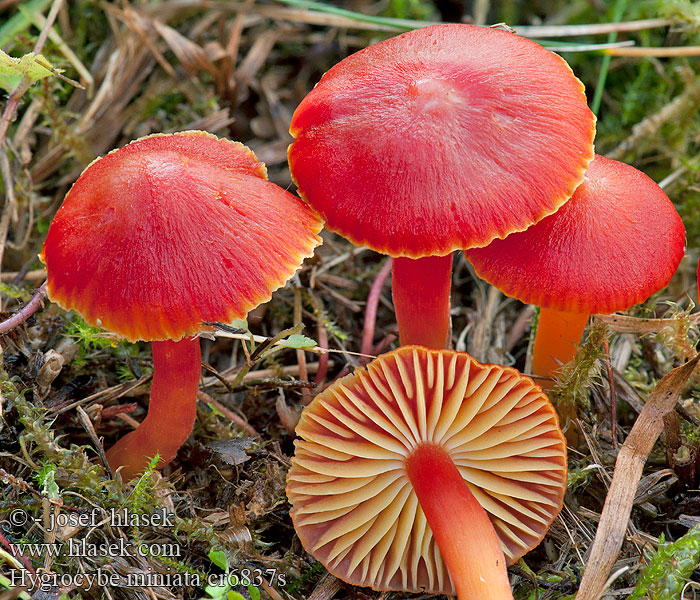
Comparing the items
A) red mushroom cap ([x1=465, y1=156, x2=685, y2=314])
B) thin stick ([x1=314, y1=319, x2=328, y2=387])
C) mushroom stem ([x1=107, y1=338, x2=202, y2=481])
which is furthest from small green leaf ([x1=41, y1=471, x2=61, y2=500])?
red mushroom cap ([x1=465, y1=156, x2=685, y2=314])

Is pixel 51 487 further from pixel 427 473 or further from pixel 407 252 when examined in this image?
pixel 407 252

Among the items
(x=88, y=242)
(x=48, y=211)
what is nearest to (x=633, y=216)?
(x=88, y=242)

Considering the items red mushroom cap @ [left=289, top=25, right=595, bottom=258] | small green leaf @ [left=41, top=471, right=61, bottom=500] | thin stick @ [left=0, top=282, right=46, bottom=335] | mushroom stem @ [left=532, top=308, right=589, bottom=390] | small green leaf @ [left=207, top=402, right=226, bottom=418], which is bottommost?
small green leaf @ [left=207, top=402, right=226, bottom=418]

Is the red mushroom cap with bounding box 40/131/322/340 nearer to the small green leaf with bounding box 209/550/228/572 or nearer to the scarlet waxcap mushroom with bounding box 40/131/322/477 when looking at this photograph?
the scarlet waxcap mushroom with bounding box 40/131/322/477

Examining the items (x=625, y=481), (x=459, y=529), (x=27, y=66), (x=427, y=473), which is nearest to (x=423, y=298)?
(x=427, y=473)

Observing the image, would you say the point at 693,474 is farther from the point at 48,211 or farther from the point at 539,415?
the point at 48,211

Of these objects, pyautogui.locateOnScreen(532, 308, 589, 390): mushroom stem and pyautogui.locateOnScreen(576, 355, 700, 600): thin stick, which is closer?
pyautogui.locateOnScreen(576, 355, 700, 600): thin stick

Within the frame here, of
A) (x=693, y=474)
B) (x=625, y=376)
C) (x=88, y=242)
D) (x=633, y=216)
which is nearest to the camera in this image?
(x=88, y=242)
